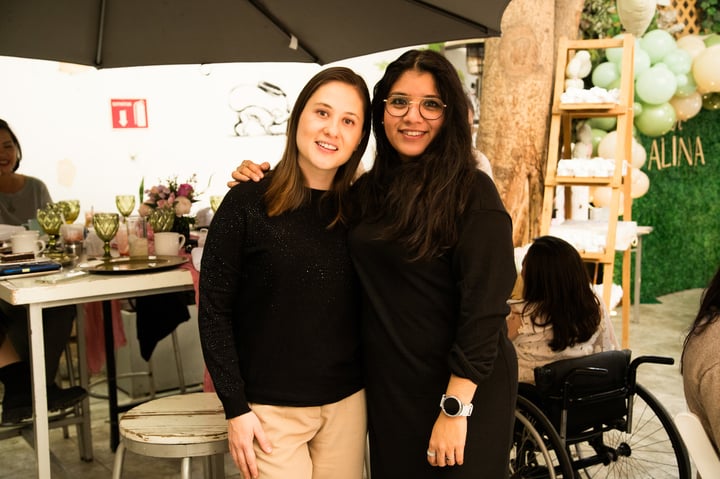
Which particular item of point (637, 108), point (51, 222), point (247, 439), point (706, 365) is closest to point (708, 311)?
point (706, 365)

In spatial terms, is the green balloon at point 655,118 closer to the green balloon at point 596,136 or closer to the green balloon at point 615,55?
the green balloon at point 596,136

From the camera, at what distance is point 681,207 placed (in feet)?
24.0

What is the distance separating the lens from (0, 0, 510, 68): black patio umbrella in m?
2.10

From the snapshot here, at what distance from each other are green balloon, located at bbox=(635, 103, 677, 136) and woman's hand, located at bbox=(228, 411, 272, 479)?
507 cm

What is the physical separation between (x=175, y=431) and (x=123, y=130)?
371 cm

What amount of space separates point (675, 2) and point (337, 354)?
261 inches

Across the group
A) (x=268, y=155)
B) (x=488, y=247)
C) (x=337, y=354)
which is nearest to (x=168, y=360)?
(x=268, y=155)

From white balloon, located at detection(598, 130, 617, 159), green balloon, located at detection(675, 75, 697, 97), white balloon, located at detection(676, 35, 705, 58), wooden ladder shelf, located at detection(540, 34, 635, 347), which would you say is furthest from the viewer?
white balloon, located at detection(676, 35, 705, 58)

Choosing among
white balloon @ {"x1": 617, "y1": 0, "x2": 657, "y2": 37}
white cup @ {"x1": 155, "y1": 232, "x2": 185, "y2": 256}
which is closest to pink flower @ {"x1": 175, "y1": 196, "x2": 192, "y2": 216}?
white cup @ {"x1": 155, "y1": 232, "x2": 185, "y2": 256}

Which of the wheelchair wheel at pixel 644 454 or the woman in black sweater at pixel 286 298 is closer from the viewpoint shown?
the woman in black sweater at pixel 286 298

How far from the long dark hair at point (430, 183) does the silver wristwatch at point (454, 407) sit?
1.02ft

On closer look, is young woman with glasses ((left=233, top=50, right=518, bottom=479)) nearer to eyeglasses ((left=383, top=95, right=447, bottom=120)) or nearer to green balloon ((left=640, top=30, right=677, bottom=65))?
eyeglasses ((left=383, top=95, right=447, bottom=120))

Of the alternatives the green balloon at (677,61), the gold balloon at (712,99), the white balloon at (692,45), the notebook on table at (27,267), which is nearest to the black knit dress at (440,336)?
the notebook on table at (27,267)

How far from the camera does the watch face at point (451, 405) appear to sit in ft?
4.90
